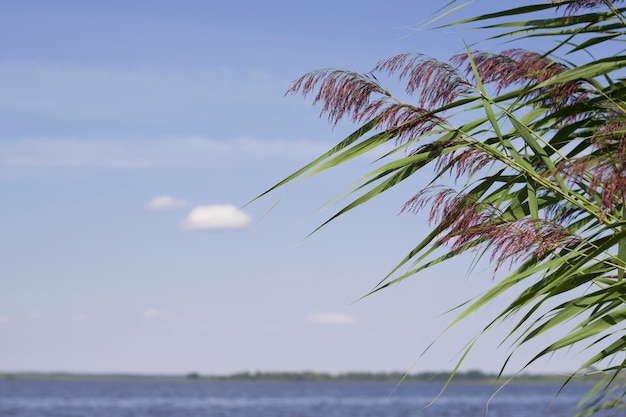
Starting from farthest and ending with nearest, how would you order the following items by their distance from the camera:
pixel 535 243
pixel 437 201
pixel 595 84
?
pixel 595 84, pixel 437 201, pixel 535 243

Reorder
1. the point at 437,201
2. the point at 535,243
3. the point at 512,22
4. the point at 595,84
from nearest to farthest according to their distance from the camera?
the point at 535,243, the point at 437,201, the point at 595,84, the point at 512,22

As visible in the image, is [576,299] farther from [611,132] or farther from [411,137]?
[411,137]

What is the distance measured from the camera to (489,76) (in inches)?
113

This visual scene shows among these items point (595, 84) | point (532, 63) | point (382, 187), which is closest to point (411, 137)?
point (382, 187)

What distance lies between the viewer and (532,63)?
2768mm

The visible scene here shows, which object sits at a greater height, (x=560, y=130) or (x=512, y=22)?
(x=512, y=22)

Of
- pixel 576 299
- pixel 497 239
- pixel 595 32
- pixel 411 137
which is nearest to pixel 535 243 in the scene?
pixel 497 239

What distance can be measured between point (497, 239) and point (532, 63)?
0.61m

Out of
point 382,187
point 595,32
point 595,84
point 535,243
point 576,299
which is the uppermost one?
point 595,32

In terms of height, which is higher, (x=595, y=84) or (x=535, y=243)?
(x=595, y=84)

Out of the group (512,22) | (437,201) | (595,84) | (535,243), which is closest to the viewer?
(535,243)

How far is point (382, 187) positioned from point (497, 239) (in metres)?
0.52

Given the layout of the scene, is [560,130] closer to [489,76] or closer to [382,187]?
[489,76]

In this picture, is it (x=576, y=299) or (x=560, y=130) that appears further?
(x=560, y=130)
